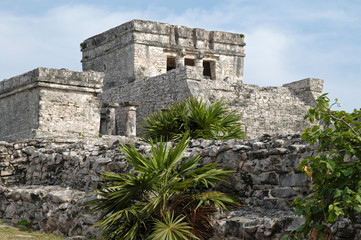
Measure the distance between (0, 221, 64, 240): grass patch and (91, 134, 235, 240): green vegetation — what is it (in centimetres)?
154

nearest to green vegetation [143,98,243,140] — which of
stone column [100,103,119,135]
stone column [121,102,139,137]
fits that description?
stone column [121,102,139,137]

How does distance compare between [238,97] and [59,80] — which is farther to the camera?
[238,97]

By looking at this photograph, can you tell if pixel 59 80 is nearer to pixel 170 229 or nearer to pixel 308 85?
pixel 170 229

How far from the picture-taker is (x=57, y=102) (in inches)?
492

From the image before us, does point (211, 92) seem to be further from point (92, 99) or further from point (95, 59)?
point (95, 59)

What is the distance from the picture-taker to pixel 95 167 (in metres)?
8.01

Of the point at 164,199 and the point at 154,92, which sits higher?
the point at 154,92

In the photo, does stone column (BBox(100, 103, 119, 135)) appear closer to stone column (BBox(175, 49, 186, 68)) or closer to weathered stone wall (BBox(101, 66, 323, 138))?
weathered stone wall (BBox(101, 66, 323, 138))

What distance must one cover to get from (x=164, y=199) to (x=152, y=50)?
1455 cm

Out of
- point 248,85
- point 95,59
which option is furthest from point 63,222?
point 95,59

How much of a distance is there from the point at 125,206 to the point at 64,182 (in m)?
2.89

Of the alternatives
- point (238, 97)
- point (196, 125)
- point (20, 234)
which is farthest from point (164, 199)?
point (238, 97)

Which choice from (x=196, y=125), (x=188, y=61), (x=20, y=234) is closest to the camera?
(x=20, y=234)

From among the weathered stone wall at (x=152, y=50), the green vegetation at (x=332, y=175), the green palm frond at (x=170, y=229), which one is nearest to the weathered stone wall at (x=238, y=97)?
the weathered stone wall at (x=152, y=50)
